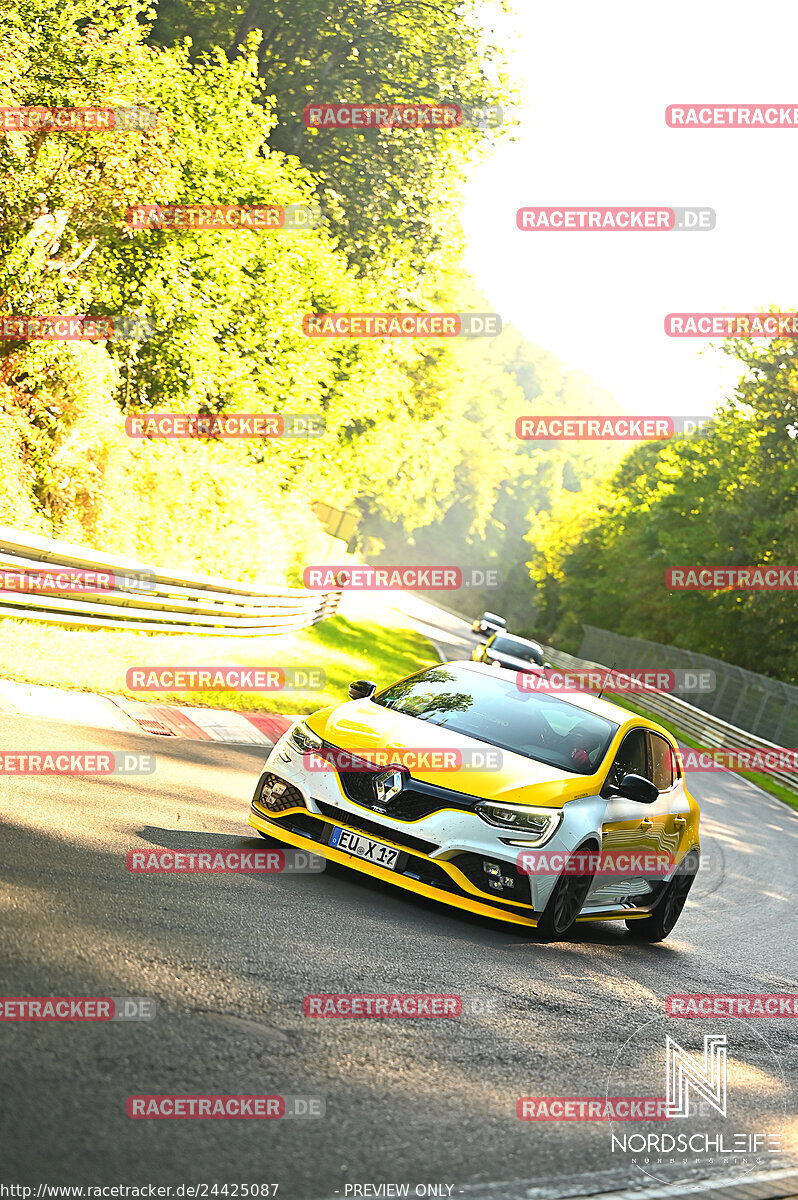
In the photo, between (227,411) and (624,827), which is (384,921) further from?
(227,411)

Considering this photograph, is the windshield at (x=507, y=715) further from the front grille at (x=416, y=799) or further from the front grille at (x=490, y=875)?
the front grille at (x=490, y=875)

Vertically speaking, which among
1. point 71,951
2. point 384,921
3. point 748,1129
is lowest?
point 748,1129

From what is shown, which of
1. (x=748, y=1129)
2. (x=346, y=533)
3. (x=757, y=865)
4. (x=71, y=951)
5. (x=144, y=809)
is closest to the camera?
(x=71, y=951)

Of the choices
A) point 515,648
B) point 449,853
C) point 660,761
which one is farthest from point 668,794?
point 515,648

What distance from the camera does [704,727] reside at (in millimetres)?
38000

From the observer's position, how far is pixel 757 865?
1566cm

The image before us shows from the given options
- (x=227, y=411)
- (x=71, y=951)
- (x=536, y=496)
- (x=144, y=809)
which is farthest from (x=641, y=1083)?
(x=536, y=496)

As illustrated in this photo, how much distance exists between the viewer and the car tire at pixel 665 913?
30.9 ft

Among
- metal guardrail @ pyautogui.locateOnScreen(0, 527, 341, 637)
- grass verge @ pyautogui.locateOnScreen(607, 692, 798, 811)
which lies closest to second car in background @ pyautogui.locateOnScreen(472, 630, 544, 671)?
grass verge @ pyautogui.locateOnScreen(607, 692, 798, 811)

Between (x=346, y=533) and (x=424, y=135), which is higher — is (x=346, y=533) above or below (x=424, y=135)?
below

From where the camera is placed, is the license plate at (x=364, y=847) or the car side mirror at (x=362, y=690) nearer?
the license plate at (x=364, y=847)

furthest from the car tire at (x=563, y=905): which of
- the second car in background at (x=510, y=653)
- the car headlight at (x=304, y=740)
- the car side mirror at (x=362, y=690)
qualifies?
the second car in background at (x=510, y=653)

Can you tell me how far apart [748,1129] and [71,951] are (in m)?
3.12

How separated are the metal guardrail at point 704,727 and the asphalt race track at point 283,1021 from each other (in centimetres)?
2364
